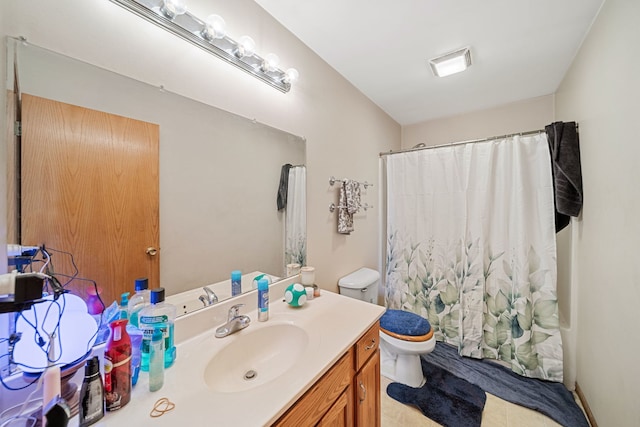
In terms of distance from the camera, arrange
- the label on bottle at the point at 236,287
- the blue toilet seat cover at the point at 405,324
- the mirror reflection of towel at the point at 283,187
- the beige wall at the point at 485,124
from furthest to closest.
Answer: the beige wall at the point at 485,124 → the blue toilet seat cover at the point at 405,324 → the mirror reflection of towel at the point at 283,187 → the label on bottle at the point at 236,287

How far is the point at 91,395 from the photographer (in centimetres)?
55

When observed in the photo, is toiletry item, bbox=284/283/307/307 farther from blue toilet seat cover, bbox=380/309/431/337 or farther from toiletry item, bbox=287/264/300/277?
blue toilet seat cover, bbox=380/309/431/337

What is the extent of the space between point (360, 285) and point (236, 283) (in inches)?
40.2

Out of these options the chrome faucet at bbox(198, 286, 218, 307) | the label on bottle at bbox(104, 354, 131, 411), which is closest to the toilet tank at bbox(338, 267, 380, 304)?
the chrome faucet at bbox(198, 286, 218, 307)

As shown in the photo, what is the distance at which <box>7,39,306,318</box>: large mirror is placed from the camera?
69cm

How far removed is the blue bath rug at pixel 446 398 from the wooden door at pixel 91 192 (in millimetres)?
1719

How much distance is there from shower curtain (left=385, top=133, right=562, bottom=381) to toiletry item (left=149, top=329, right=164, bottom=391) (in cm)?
206

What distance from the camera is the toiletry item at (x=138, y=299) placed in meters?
0.78

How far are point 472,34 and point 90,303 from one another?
230 centimetres

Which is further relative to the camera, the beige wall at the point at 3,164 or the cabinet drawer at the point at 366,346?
the cabinet drawer at the point at 366,346

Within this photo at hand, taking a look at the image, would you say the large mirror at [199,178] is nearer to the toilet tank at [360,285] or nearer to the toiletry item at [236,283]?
the toiletry item at [236,283]

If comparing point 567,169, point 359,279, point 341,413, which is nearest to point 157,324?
point 341,413

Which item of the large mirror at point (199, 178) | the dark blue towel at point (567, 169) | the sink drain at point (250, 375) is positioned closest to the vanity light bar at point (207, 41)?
the large mirror at point (199, 178)

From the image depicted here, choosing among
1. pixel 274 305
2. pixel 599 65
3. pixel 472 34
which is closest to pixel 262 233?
pixel 274 305
